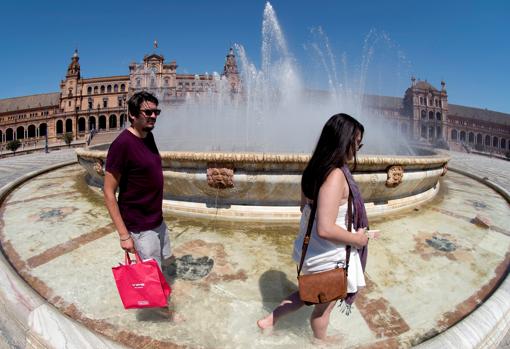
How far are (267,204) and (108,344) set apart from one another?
97.1 inches

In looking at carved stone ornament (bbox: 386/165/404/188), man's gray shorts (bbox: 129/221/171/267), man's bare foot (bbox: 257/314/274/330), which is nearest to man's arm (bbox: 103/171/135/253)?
man's gray shorts (bbox: 129/221/171/267)

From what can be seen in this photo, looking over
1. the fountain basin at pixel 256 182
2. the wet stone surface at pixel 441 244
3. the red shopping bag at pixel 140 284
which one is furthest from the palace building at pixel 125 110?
the red shopping bag at pixel 140 284

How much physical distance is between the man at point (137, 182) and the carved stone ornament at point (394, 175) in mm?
3212

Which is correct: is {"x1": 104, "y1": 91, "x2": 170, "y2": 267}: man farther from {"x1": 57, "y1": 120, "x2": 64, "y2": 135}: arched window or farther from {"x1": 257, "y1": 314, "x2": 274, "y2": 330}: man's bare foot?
{"x1": 57, "y1": 120, "x2": 64, "y2": 135}: arched window

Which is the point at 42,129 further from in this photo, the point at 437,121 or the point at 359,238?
the point at 437,121

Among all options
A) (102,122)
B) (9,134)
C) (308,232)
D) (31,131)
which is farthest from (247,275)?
(9,134)

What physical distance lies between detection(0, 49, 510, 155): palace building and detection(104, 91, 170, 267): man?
5399 centimetres

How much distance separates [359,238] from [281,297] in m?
1.03

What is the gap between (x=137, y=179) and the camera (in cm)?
180

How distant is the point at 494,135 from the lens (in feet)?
226

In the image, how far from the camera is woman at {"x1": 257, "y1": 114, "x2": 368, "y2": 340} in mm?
1408

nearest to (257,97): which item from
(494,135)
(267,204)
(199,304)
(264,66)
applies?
(264,66)

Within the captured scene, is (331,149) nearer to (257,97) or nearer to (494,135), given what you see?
(257,97)

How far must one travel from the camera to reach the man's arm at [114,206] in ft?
5.56
